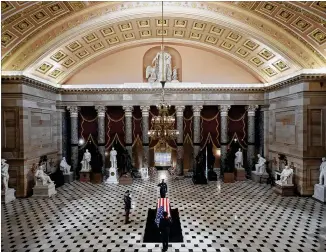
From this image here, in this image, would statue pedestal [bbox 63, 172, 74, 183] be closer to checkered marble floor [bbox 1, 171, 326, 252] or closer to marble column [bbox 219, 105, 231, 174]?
checkered marble floor [bbox 1, 171, 326, 252]

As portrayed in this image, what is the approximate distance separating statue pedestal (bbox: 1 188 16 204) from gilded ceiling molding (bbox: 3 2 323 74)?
5.93 metres

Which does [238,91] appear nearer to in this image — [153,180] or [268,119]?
[268,119]

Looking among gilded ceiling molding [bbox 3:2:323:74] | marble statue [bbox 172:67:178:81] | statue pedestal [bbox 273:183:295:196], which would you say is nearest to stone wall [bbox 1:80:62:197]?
gilded ceiling molding [bbox 3:2:323:74]

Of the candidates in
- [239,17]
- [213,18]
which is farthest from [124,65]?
[239,17]

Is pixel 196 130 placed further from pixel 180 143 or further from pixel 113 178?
pixel 113 178

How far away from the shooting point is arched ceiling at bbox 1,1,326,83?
33.7 feet

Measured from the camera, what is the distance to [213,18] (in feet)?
38.9

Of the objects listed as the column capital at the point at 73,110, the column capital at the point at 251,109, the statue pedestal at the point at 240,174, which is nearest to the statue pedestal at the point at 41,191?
the column capital at the point at 73,110

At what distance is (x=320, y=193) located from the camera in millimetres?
11734

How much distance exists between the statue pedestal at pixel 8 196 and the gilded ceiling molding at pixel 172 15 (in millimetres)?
5927

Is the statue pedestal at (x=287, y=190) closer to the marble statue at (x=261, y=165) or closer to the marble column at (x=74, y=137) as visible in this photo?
the marble statue at (x=261, y=165)

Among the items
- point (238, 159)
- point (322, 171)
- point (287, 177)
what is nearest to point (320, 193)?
point (322, 171)

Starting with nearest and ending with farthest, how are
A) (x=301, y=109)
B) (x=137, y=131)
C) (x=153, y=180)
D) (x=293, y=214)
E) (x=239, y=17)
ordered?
(x=293, y=214), (x=239, y=17), (x=301, y=109), (x=153, y=180), (x=137, y=131)

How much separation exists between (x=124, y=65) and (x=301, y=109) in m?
10.8
